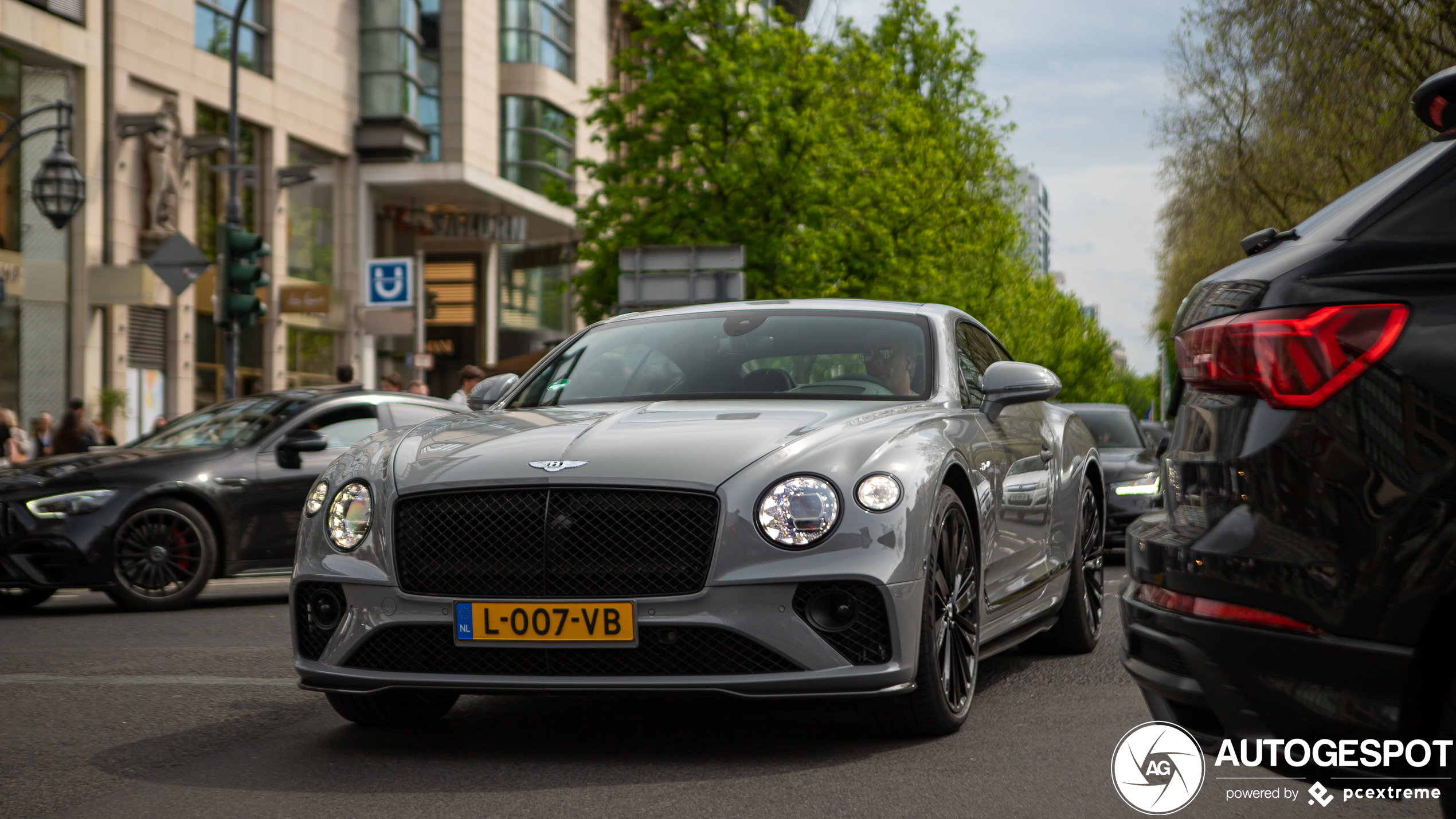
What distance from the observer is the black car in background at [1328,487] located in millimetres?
2754

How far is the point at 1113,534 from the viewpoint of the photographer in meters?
14.0

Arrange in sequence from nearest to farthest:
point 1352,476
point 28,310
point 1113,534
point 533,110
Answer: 1. point 1352,476
2. point 1113,534
3. point 28,310
4. point 533,110

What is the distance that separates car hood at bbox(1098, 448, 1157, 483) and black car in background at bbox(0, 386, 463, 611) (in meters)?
6.89

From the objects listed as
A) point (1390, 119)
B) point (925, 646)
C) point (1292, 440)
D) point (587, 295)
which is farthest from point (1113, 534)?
point (587, 295)

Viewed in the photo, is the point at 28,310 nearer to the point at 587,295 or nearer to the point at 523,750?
the point at 587,295

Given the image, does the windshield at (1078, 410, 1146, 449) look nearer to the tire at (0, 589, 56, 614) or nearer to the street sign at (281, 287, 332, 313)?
Answer: the tire at (0, 589, 56, 614)

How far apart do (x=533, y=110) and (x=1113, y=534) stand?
31716 millimetres

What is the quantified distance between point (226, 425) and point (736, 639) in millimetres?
7762

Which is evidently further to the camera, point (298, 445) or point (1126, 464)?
point (1126, 464)

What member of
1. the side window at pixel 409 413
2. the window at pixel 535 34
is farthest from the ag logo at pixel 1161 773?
the window at pixel 535 34

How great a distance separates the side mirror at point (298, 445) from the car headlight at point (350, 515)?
5726 millimetres

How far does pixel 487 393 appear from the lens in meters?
6.51

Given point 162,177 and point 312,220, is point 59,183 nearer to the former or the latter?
point 162,177

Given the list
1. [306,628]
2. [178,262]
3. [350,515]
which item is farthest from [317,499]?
[178,262]
